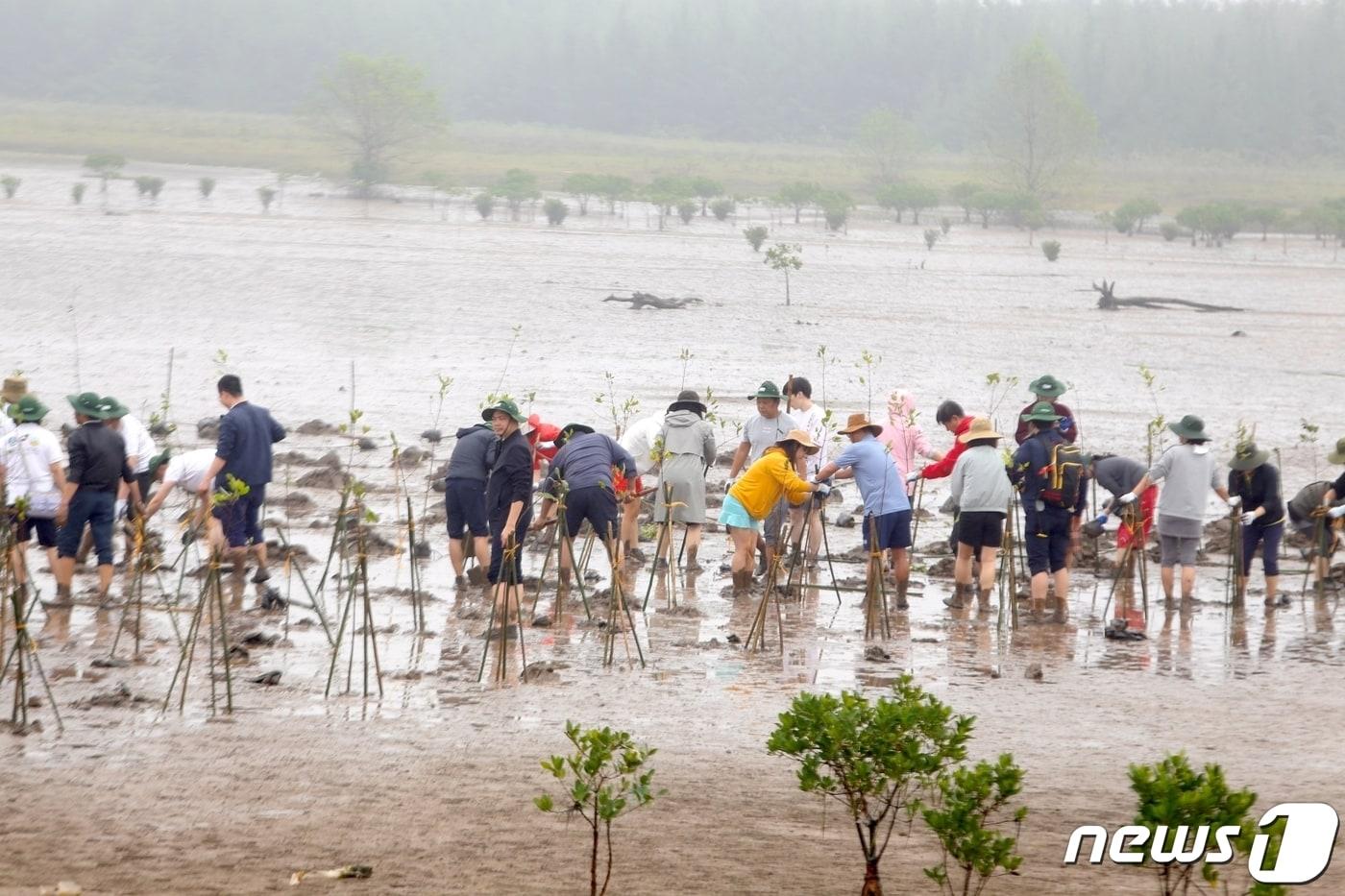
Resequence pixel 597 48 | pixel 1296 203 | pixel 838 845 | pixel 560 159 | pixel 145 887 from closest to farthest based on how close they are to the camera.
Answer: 1. pixel 145 887
2. pixel 838 845
3. pixel 1296 203
4. pixel 560 159
5. pixel 597 48

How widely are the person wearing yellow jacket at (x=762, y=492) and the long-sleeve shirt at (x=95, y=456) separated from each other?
4108 millimetres

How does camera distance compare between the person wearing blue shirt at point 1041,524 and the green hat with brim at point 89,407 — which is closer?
the green hat with brim at point 89,407

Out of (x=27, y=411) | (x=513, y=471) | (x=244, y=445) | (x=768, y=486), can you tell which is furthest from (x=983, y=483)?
(x=27, y=411)

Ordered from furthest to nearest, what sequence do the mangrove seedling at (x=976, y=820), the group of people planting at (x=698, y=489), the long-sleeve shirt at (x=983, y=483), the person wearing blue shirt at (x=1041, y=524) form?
the long-sleeve shirt at (x=983, y=483)
the person wearing blue shirt at (x=1041, y=524)
the group of people planting at (x=698, y=489)
the mangrove seedling at (x=976, y=820)

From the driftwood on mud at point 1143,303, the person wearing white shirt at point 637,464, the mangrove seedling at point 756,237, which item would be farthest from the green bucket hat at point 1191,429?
the mangrove seedling at point 756,237

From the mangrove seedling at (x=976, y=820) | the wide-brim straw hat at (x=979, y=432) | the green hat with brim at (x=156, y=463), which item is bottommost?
the mangrove seedling at (x=976, y=820)

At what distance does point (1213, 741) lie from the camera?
823cm

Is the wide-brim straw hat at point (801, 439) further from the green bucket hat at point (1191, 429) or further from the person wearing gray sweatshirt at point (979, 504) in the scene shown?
the green bucket hat at point (1191, 429)

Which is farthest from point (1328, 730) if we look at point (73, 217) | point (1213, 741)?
point (73, 217)

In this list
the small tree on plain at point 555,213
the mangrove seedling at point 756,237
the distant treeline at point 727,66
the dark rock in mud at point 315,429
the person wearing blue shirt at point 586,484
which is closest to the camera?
the person wearing blue shirt at point 586,484

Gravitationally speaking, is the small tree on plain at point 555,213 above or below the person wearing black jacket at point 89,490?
above

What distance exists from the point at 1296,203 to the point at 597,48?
47.0m

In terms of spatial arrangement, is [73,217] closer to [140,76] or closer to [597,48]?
[140,76]

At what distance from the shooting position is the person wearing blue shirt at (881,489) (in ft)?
38.1
